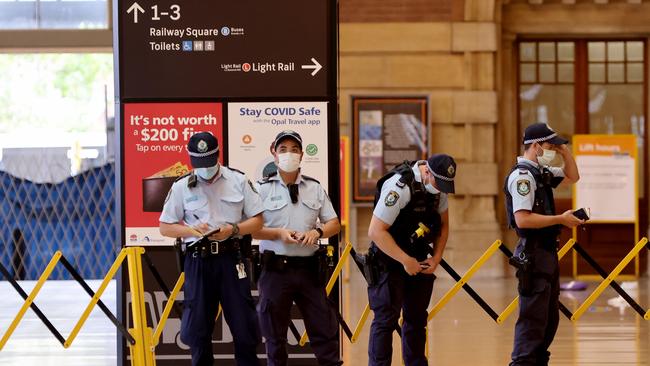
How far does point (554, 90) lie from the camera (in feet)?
58.6

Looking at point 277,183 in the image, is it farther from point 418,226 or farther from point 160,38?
point 160,38

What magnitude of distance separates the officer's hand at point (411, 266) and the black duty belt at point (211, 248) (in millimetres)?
1101

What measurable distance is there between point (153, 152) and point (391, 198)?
2.03m

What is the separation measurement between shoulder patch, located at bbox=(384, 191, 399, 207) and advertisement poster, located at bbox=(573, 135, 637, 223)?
9770 mm

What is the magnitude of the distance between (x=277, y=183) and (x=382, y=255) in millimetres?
819

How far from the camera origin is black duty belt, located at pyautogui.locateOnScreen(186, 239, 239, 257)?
7332mm

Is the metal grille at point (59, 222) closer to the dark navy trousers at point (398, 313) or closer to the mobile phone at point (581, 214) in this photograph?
the dark navy trousers at point (398, 313)

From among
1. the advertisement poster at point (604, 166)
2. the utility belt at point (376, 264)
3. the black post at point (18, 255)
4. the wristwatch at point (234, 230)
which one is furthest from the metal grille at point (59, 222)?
the wristwatch at point (234, 230)

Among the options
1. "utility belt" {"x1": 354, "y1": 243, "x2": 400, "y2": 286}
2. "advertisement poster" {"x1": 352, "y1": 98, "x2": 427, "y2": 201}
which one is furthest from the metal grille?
"utility belt" {"x1": 354, "y1": 243, "x2": 400, "y2": 286}

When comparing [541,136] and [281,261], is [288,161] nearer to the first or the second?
[281,261]

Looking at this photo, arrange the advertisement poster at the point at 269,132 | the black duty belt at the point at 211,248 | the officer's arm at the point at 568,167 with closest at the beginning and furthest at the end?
the black duty belt at the point at 211,248 → the officer's arm at the point at 568,167 → the advertisement poster at the point at 269,132

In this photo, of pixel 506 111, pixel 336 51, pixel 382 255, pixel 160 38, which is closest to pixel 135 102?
pixel 160 38

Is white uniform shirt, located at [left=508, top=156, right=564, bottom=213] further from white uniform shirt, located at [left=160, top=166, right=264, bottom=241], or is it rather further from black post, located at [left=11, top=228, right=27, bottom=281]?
black post, located at [left=11, top=228, right=27, bottom=281]

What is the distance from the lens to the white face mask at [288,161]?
304 inches
